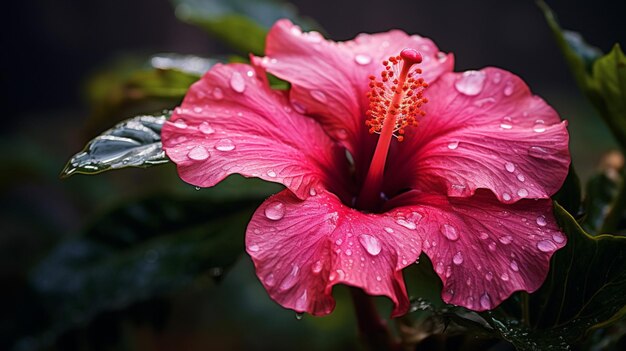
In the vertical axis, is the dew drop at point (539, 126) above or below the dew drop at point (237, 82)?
above

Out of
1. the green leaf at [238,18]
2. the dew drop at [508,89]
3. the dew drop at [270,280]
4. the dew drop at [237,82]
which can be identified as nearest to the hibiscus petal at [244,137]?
the dew drop at [237,82]

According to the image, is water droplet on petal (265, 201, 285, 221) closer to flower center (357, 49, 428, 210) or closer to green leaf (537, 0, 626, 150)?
flower center (357, 49, 428, 210)

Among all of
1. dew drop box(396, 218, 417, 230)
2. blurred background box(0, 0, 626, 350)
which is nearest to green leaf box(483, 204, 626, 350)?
dew drop box(396, 218, 417, 230)

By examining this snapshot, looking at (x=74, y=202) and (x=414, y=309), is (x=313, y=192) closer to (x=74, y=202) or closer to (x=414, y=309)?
(x=414, y=309)

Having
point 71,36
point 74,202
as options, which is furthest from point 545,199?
point 71,36

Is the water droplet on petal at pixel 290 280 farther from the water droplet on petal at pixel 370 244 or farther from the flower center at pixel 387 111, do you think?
the flower center at pixel 387 111

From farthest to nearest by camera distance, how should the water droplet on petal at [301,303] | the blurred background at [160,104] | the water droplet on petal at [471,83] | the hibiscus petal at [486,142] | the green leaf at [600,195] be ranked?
the blurred background at [160,104]
the green leaf at [600,195]
the water droplet on petal at [471,83]
the hibiscus petal at [486,142]
the water droplet on petal at [301,303]
